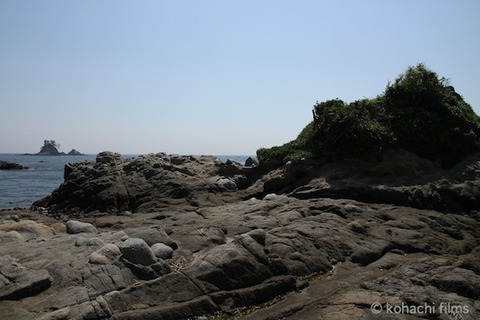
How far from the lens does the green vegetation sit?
21.1 m

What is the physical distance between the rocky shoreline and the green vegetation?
9.02 ft

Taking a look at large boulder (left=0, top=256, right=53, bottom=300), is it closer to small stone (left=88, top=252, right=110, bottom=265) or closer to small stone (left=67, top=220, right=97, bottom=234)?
small stone (left=88, top=252, right=110, bottom=265)

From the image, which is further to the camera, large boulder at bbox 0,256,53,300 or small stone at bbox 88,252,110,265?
small stone at bbox 88,252,110,265

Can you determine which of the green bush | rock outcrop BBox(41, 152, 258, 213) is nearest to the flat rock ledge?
rock outcrop BBox(41, 152, 258, 213)

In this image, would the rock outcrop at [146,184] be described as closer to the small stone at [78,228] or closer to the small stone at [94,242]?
the small stone at [78,228]

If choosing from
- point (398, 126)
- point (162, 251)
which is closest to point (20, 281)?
point (162, 251)

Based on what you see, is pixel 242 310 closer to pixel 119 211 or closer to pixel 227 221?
pixel 227 221

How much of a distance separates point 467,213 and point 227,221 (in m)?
11.9

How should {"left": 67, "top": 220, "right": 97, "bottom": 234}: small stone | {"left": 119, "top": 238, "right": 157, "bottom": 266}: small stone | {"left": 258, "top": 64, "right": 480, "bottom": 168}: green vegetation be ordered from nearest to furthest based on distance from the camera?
{"left": 119, "top": 238, "right": 157, "bottom": 266}: small stone → {"left": 67, "top": 220, "right": 97, "bottom": 234}: small stone → {"left": 258, "top": 64, "right": 480, "bottom": 168}: green vegetation

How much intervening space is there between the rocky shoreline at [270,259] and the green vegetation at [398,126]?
9.02 feet

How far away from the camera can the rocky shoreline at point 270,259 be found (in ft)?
24.7

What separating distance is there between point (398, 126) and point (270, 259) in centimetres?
1616

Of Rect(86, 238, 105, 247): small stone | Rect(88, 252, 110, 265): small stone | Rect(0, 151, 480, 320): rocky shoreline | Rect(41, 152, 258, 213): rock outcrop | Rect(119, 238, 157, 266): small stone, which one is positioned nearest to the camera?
Rect(0, 151, 480, 320): rocky shoreline

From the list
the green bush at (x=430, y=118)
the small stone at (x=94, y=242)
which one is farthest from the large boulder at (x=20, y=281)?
the green bush at (x=430, y=118)
